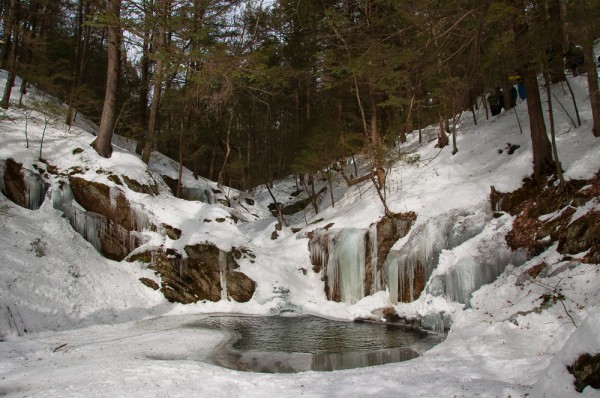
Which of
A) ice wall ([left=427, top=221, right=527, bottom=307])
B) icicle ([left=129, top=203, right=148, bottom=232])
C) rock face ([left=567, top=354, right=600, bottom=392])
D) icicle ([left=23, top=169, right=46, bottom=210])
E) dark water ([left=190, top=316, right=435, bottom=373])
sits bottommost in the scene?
dark water ([left=190, top=316, right=435, bottom=373])

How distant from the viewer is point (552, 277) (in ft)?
23.8

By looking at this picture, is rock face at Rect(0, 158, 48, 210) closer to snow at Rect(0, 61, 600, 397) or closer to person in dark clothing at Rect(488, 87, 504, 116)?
snow at Rect(0, 61, 600, 397)

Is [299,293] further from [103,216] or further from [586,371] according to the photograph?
[586,371]

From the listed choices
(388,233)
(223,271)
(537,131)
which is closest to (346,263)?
(388,233)

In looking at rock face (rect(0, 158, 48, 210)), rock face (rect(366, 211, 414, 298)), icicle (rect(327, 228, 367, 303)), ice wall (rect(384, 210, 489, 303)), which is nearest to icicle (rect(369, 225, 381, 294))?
rock face (rect(366, 211, 414, 298))

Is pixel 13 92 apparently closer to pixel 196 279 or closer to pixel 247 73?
pixel 196 279

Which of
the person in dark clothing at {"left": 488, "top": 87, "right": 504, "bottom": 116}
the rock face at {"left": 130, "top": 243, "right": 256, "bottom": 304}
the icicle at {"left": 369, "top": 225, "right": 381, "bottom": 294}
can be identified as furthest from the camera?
the person in dark clothing at {"left": 488, "top": 87, "right": 504, "bottom": 116}

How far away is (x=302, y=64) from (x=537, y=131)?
11.2m

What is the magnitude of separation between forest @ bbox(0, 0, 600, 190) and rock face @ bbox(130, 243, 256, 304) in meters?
4.86

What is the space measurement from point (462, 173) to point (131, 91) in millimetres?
20041

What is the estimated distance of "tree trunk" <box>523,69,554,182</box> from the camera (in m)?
10.00

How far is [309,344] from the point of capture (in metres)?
8.69

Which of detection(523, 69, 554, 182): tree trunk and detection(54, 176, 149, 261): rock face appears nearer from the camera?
detection(523, 69, 554, 182): tree trunk

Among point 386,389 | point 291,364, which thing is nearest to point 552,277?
point 386,389
